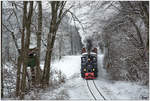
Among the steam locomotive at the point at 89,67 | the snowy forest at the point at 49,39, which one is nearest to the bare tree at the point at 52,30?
the snowy forest at the point at 49,39

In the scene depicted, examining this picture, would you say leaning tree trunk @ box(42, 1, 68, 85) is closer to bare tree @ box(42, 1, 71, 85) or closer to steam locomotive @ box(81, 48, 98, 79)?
bare tree @ box(42, 1, 71, 85)

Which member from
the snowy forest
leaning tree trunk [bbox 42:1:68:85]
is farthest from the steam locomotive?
leaning tree trunk [bbox 42:1:68:85]

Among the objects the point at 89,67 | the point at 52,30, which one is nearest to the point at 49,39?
the point at 52,30

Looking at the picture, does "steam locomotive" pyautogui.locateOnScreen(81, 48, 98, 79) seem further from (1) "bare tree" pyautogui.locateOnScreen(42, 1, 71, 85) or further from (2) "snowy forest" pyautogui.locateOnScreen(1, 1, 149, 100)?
(1) "bare tree" pyautogui.locateOnScreen(42, 1, 71, 85)

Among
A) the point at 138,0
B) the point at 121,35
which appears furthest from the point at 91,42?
the point at 138,0

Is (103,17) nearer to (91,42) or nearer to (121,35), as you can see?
(121,35)

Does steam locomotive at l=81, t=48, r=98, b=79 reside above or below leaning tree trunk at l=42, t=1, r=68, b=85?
below

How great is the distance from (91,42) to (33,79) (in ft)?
44.9

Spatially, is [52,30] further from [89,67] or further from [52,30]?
[89,67]

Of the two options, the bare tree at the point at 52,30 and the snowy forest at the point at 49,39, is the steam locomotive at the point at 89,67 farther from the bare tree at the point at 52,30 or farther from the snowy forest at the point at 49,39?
the bare tree at the point at 52,30

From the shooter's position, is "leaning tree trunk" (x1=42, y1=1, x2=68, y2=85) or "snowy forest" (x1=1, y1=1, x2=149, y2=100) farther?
"leaning tree trunk" (x1=42, y1=1, x2=68, y2=85)

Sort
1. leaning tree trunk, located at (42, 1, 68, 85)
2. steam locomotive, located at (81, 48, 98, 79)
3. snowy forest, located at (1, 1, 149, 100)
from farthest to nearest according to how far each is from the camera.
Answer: steam locomotive, located at (81, 48, 98, 79) < leaning tree trunk, located at (42, 1, 68, 85) < snowy forest, located at (1, 1, 149, 100)

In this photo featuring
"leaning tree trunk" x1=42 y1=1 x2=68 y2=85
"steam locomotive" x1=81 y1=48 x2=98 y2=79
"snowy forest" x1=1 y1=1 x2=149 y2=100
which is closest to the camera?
"snowy forest" x1=1 y1=1 x2=149 y2=100

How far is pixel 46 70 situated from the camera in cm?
1212
